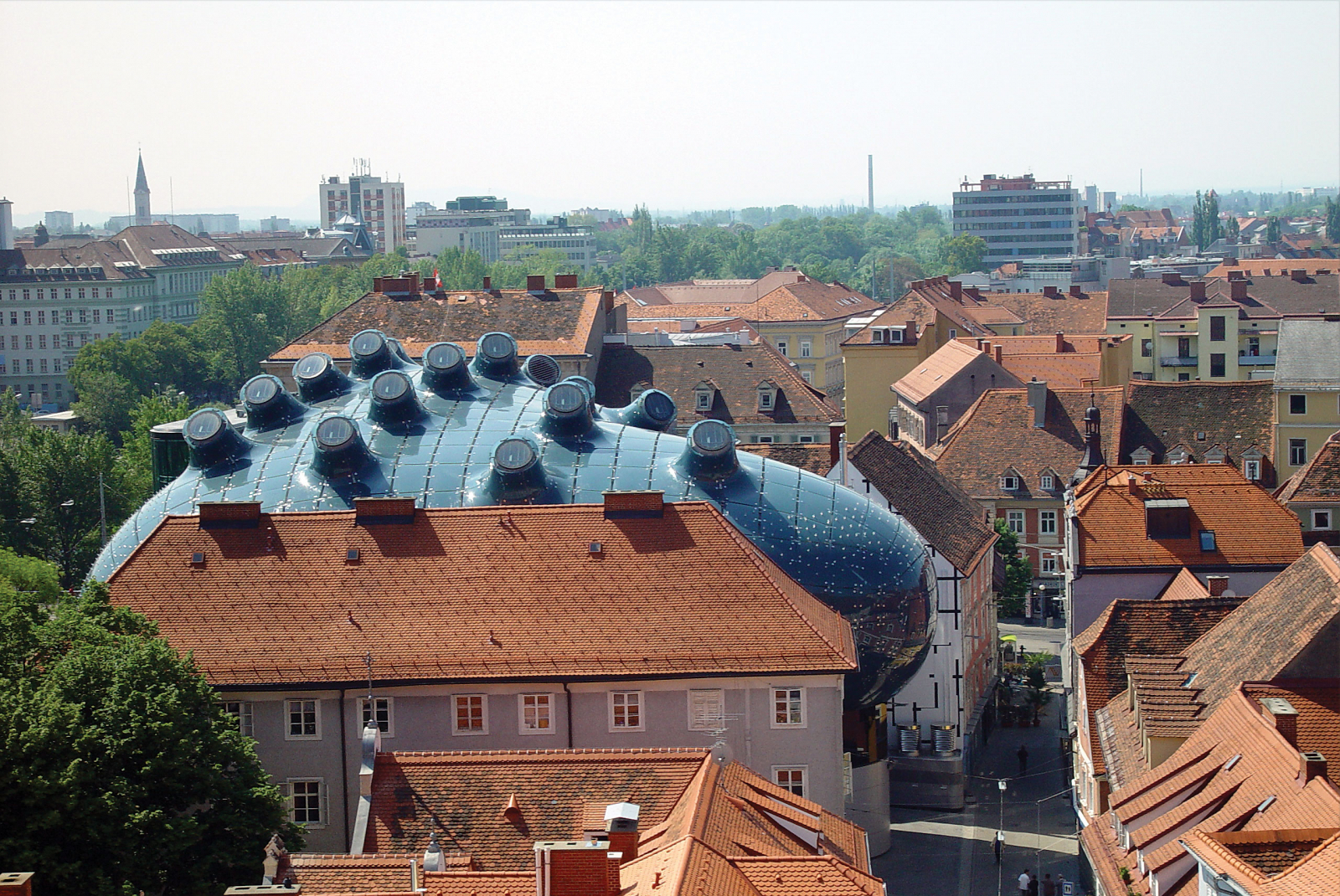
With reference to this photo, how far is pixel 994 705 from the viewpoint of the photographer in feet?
268

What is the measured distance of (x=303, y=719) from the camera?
5316 cm

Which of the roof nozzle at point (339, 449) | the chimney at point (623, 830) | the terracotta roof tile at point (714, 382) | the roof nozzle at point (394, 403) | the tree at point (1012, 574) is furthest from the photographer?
the terracotta roof tile at point (714, 382)

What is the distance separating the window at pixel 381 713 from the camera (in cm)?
5303

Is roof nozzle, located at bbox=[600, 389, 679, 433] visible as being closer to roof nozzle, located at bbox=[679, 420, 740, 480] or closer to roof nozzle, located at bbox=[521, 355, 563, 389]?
roof nozzle, located at bbox=[521, 355, 563, 389]

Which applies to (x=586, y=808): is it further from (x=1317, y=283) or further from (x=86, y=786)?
(x=1317, y=283)

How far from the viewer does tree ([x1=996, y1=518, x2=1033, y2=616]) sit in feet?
323

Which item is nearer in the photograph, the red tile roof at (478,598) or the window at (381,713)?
the window at (381,713)

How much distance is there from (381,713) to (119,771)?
10.4 m

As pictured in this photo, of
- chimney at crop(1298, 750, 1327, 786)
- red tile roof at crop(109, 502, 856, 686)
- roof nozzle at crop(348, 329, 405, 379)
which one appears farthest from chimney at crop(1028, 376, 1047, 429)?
chimney at crop(1298, 750, 1327, 786)

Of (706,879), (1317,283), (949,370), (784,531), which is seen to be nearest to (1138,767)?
(784,531)

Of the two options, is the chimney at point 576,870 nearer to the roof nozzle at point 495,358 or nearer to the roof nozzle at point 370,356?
the roof nozzle at point 495,358

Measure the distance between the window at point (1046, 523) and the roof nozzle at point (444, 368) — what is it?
41487mm

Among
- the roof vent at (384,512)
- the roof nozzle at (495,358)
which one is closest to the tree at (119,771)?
the roof vent at (384,512)

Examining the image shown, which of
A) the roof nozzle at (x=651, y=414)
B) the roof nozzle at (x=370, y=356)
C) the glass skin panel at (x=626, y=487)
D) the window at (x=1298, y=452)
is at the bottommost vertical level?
the window at (x=1298, y=452)
